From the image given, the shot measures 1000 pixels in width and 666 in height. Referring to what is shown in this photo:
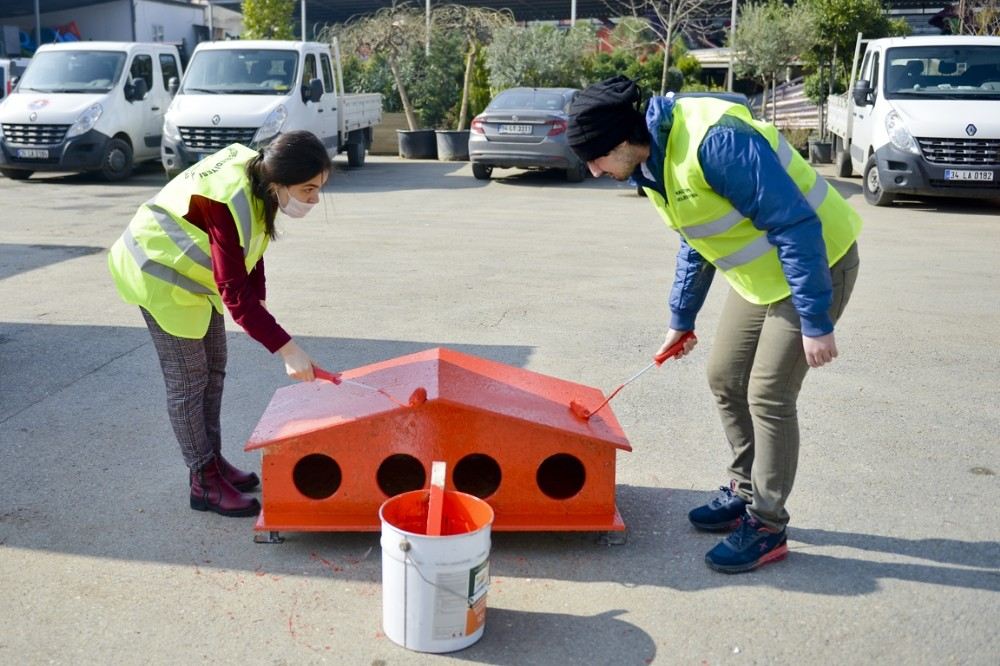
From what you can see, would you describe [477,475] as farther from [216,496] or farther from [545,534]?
[216,496]

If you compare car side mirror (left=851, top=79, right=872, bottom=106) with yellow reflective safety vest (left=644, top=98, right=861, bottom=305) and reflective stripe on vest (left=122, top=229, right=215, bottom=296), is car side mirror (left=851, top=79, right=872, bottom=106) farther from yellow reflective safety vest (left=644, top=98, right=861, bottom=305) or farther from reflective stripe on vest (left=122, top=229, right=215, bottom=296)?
reflective stripe on vest (left=122, top=229, right=215, bottom=296)

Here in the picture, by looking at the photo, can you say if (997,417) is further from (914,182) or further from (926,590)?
(914,182)

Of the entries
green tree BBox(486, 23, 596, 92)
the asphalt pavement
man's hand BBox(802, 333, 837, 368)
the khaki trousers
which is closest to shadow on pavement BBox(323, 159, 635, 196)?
green tree BBox(486, 23, 596, 92)

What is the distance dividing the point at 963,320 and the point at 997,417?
8.06 feet

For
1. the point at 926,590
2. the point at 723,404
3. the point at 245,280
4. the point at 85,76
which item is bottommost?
the point at 926,590

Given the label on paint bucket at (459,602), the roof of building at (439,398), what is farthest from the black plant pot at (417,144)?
the label on paint bucket at (459,602)

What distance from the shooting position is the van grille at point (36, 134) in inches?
631

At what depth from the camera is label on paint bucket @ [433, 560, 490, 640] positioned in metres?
3.22

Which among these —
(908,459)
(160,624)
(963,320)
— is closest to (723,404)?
(908,459)

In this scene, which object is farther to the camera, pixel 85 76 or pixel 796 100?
pixel 796 100

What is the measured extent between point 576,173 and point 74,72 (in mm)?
8203

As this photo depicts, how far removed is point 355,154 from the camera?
1950 cm

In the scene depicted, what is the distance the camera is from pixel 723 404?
411cm

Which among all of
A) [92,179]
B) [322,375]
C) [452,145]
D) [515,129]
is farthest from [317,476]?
[452,145]
